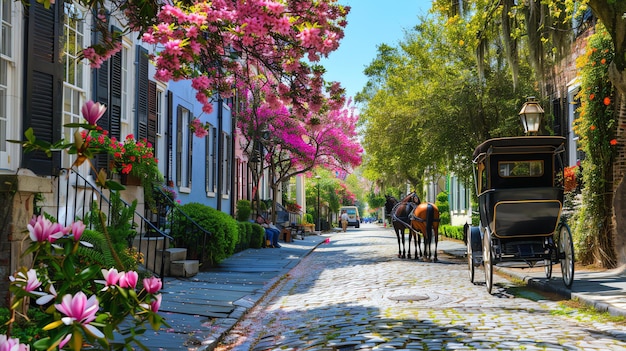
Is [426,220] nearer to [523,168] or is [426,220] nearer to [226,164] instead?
[523,168]

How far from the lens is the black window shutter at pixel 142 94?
45.3ft

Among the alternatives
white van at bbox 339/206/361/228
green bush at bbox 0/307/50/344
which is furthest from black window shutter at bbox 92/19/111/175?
white van at bbox 339/206/361/228

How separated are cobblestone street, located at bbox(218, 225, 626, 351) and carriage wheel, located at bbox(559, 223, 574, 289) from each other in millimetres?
747

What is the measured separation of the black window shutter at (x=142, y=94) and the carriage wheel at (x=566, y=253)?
853cm

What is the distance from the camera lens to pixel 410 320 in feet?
25.4

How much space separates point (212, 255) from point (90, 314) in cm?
1184

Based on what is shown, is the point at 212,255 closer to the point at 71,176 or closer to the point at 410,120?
the point at 71,176

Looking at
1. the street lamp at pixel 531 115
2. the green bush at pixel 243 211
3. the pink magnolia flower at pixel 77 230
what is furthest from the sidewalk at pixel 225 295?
the green bush at pixel 243 211

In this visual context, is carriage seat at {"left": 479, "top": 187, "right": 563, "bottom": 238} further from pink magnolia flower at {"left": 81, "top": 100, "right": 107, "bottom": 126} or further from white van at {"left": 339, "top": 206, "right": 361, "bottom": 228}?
white van at {"left": 339, "top": 206, "right": 361, "bottom": 228}

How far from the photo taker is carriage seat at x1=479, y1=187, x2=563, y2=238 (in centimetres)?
992

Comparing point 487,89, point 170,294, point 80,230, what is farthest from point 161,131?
point 80,230

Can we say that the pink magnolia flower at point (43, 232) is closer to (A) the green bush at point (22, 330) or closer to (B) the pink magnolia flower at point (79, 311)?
(B) the pink magnolia flower at point (79, 311)

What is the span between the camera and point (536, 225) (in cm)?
1012

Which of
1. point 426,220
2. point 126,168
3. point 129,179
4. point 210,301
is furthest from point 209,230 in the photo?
point 426,220
